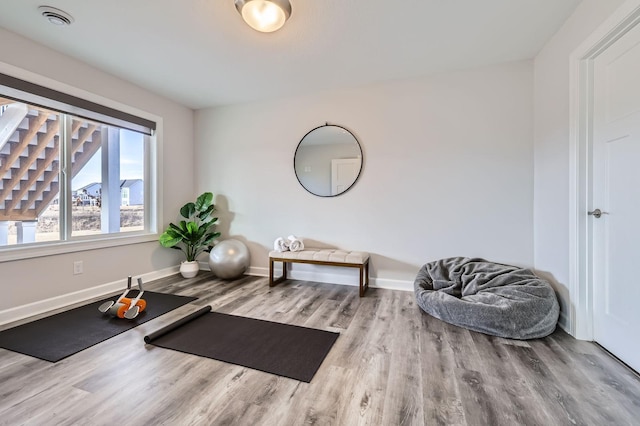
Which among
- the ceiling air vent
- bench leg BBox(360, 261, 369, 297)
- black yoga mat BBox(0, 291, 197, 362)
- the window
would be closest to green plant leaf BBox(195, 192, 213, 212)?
the window

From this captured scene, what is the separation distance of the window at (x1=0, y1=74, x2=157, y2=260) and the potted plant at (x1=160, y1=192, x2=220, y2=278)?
366mm

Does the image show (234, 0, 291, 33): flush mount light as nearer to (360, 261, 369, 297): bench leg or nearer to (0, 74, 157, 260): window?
(0, 74, 157, 260): window

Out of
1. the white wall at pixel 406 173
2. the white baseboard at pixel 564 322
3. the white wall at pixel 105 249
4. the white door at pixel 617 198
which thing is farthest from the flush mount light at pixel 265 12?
the white baseboard at pixel 564 322

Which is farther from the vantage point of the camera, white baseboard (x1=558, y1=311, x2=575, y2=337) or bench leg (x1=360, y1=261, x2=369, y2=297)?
bench leg (x1=360, y1=261, x2=369, y2=297)

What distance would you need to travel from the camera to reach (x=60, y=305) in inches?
102

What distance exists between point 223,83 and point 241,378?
124 inches

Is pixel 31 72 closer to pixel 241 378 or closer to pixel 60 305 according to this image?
pixel 60 305

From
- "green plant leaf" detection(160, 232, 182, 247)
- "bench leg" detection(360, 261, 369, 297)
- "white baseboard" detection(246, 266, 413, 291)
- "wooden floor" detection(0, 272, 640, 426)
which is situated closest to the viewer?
"wooden floor" detection(0, 272, 640, 426)

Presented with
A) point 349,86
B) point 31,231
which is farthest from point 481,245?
point 31,231

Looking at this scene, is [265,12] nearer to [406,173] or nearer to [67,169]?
[406,173]

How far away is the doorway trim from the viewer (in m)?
1.91

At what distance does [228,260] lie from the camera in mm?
3477

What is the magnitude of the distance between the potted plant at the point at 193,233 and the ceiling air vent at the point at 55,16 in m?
2.16

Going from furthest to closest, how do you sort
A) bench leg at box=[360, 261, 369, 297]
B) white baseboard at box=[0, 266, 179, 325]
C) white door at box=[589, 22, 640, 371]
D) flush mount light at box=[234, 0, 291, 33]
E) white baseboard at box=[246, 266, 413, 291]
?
white baseboard at box=[246, 266, 413, 291] → bench leg at box=[360, 261, 369, 297] → white baseboard at box=[0, 266, 179, 325] → flush mount light at box=[234, 0, 291, 33] → white door at box=[589, 22, 640, 371]
